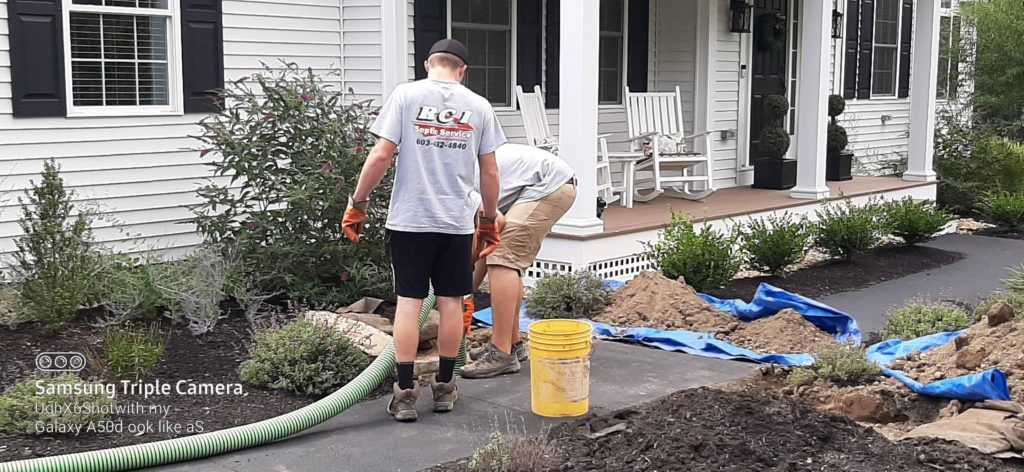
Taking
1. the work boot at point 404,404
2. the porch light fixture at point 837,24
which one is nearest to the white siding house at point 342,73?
the porch light fixture at point 837,24

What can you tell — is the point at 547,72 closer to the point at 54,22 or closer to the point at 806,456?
the point at 54,22

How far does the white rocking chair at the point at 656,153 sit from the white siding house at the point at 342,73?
335 mm

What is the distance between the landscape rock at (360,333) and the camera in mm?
5435

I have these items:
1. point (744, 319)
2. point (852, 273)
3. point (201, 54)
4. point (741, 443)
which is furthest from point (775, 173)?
point (741, 443)

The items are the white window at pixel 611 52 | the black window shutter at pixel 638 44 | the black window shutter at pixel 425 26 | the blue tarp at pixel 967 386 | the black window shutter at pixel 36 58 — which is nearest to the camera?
the blue tarp at pixel 967 386

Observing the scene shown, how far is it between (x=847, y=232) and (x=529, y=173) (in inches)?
189

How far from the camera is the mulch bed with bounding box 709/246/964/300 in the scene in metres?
8.44

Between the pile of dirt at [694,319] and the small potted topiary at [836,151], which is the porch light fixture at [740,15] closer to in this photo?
the small potted topiary at [836,151]

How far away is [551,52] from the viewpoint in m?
10.4

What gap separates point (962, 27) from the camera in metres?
16.1

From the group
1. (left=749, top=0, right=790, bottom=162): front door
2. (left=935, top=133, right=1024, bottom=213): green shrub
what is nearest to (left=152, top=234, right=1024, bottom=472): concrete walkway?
(left=749, top=0, right=790, bottom=162): front door

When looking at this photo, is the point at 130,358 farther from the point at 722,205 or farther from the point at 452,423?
the point at 722,205

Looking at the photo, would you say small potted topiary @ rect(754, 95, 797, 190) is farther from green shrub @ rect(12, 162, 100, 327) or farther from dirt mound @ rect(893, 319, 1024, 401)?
green shrub @ rect(12, 162, 100, 327)

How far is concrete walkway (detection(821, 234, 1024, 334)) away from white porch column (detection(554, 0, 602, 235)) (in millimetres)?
1981
